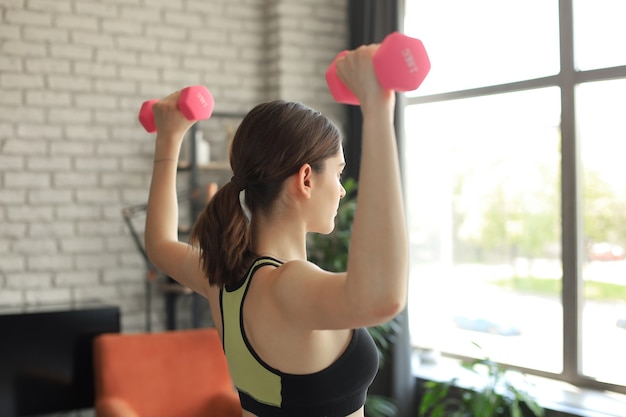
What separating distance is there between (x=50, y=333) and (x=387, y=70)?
3.03m

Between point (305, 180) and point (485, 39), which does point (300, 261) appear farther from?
point (485, 39)

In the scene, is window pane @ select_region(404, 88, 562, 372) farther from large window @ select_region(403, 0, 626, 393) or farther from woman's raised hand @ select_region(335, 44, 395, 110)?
woman's raised hand @ select_region(335, 44, 395, 110)

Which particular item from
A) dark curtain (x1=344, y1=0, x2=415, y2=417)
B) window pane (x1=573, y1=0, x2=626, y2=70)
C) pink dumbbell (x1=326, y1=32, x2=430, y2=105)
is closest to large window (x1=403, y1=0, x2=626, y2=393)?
window pane (x1=573, y1=0, x2=626, y2=70)

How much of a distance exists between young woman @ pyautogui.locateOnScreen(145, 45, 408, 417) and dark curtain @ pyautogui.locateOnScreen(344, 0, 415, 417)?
2.86 meters

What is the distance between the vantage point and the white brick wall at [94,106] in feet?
12.6

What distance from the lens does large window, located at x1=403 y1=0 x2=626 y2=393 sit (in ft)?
11.4

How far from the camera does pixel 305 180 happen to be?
121cm

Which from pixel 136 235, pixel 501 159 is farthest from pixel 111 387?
pixel 501 159

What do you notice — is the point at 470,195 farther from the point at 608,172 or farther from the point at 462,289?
the point at 608,172

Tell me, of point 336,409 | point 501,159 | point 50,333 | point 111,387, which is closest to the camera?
point 336,409

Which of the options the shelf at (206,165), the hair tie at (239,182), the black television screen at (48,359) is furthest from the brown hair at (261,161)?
the shelf at (206,165)

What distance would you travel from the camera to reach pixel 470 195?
162 inches

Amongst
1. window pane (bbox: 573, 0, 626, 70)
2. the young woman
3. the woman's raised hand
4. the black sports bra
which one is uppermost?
window pane (bbox: 573, 0, 626, 70)

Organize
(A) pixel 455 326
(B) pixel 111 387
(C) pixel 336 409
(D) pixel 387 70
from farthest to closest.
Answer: (A) pixel 455 326, (B) pixel 111 387, (C) pixel 336 409, (D) pixel 387 70
